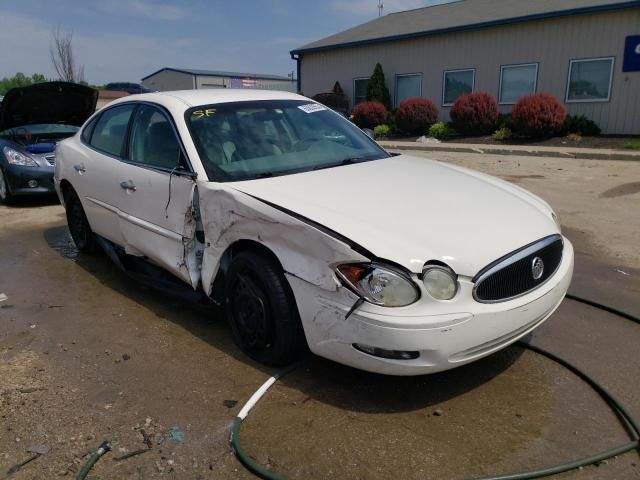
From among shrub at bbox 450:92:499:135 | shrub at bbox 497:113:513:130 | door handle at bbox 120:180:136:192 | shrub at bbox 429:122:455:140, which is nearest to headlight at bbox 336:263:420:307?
door handle at bbox 120:180:136:192

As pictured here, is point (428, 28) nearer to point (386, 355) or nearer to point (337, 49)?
point (337, 49)

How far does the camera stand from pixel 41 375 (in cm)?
330

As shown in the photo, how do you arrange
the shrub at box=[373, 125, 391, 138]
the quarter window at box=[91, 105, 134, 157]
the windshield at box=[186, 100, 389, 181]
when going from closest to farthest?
the windshield at box=[186, 100, 389, 181], the quarter window at box=[91, 105, 134, 157], the shrub at box=[373, 125, 391, 138]

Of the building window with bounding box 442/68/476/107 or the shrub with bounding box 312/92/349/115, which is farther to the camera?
the shrub with bounding box 312/92/349/115

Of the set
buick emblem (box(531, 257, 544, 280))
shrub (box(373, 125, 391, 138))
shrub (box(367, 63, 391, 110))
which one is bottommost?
shrub (box(373, 125, 391, 138))

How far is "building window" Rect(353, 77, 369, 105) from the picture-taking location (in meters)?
22.9

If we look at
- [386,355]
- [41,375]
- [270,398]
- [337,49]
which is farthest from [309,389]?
[337,49]

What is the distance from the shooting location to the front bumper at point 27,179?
8.08 meters

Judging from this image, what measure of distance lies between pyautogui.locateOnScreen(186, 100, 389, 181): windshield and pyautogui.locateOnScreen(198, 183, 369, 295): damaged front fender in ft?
0.76

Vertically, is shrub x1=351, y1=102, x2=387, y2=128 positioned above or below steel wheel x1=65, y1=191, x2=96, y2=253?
above

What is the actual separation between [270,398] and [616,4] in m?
16.6

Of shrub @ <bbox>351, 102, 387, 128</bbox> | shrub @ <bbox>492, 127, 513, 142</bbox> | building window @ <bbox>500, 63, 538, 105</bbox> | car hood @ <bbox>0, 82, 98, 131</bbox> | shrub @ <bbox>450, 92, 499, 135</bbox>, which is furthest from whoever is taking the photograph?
shrub @ <bbox>351, 102, 387, 128</bbox>

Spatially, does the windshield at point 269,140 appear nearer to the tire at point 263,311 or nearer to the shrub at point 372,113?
the tire at point 263,311

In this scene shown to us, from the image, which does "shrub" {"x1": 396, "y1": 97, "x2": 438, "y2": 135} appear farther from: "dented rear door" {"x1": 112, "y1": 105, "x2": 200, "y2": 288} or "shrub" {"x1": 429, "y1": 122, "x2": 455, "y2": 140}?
"dented rear door" {"x1": 112, "y1": 105, "x2": 200, "y2": 288}
